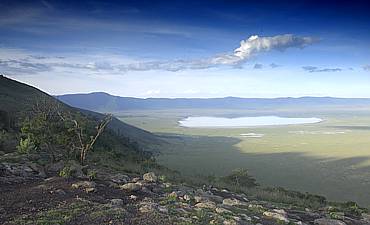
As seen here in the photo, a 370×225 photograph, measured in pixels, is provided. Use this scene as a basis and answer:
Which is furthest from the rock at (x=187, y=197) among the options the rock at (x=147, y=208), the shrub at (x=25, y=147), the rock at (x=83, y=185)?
the shrub at (x=25, y=147)

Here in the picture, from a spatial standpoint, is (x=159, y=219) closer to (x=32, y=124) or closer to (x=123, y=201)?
(x=123, y=201)

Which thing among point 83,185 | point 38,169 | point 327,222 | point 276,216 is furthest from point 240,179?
point 83,185

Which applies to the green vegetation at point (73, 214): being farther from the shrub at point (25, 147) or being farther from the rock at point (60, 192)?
the shrub at point (25, 147)

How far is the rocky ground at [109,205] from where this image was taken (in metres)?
10.4

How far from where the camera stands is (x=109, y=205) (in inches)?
451

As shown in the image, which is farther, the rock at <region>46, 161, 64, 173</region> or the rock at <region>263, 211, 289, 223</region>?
the rock at <region>46, 161, 64, 173</region>

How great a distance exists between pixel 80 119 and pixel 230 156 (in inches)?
2258

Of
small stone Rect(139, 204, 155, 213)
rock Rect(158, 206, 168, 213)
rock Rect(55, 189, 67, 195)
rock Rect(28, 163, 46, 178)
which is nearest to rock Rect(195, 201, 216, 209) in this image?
rock Rect(158, 206, 168, 213)

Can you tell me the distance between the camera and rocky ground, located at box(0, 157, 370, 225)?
1035 centimetres

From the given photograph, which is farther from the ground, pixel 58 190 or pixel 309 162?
pixel 58 190

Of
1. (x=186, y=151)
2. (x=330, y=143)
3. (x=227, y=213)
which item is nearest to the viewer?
(x=227, y=213)

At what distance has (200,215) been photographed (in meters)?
11.4

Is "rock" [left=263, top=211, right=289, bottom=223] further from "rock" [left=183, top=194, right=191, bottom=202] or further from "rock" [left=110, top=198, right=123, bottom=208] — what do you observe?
"rock" [left=110, top=198, right=123, bottom=208]

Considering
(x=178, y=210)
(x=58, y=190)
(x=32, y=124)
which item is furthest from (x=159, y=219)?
(x=32, y=124)
